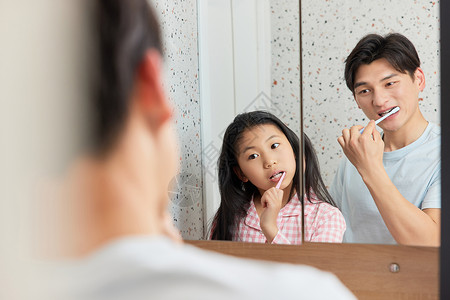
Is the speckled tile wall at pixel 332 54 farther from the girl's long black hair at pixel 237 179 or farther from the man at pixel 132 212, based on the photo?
the man at pixel 132 212

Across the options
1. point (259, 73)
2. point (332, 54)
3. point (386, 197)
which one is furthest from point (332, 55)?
point (386, 197)

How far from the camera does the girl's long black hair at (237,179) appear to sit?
759 mm

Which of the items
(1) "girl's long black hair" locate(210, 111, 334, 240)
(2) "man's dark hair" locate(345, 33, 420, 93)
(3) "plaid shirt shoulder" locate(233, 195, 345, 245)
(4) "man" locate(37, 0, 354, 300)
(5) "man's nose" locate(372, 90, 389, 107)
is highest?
(2) "man's dark hair" locate(345, 33, 420, 93)

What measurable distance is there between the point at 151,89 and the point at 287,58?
1.96 feet

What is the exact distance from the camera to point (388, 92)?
71cm

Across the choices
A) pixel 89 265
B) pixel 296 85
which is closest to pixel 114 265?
pixel 89 265

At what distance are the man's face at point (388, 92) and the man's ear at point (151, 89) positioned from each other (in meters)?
0.58

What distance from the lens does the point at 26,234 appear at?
18 centimetres

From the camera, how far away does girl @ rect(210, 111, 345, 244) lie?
761 millimetres

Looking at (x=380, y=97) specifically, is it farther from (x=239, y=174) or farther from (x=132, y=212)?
(x=132, y=212)

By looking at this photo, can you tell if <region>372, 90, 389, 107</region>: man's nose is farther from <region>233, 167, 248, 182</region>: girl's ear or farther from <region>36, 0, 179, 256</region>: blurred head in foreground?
<region>36, 0, 179, 256</region>: blurred head in foreground

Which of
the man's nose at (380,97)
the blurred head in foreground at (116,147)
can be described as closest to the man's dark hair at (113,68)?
the blurred head in foreground at (116,147)

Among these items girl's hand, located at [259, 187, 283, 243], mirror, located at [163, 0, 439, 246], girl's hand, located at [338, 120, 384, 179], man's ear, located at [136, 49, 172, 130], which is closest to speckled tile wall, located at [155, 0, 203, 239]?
mirror, located at [163, 0, 439, 246]

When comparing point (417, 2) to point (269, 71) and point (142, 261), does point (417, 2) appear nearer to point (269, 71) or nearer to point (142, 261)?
point (269, 71)
